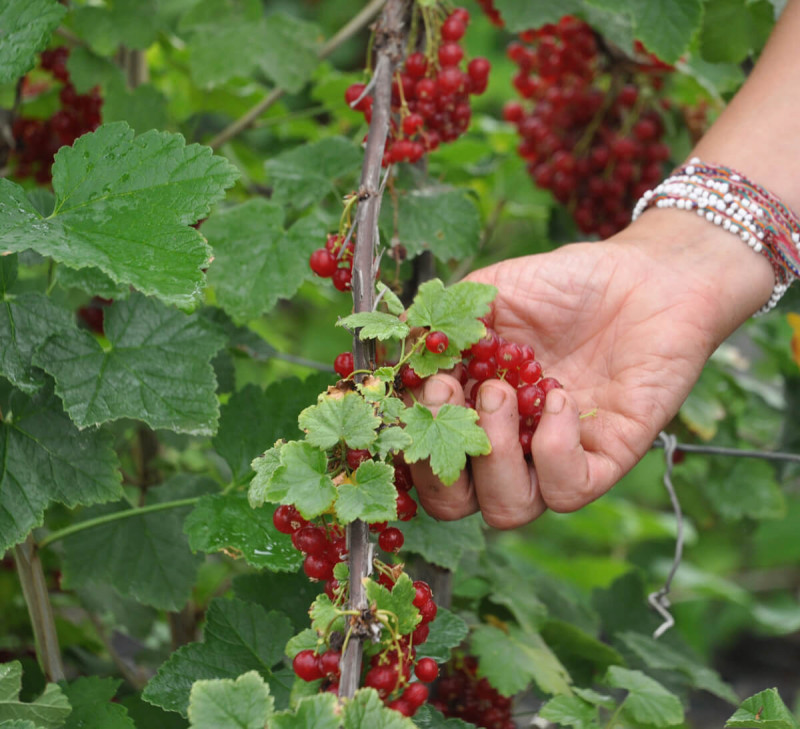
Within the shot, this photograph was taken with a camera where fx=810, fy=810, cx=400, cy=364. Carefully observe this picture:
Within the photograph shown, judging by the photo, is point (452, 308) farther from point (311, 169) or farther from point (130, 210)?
point (311, 169)

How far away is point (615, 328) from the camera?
101cm

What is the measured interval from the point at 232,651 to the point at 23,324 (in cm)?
40

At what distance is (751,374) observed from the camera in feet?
7.30

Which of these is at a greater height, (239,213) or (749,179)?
(749,179)

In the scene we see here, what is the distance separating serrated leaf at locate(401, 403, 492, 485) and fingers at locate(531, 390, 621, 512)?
0.36 feet

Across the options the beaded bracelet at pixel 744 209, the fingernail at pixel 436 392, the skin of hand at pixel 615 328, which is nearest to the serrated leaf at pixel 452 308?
the fingernail at pixel 436 392

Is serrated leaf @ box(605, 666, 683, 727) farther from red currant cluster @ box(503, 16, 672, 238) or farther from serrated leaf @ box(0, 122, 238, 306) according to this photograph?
red currant cluster @ box(503, 16, 672, 238)

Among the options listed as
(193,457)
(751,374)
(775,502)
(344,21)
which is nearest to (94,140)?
(193,457)

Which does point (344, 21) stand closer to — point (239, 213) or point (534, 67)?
point (534, 67)

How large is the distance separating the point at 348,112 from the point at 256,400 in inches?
30.2

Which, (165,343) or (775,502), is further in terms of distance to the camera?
(775,502)

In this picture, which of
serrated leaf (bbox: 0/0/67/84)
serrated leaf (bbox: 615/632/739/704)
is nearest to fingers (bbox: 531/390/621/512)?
serrated leaf (bbox: 615/632/739/704)

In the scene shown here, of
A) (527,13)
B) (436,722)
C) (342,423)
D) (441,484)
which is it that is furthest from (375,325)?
(527,13)

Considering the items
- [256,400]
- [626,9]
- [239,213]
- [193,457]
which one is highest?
[626,9]
